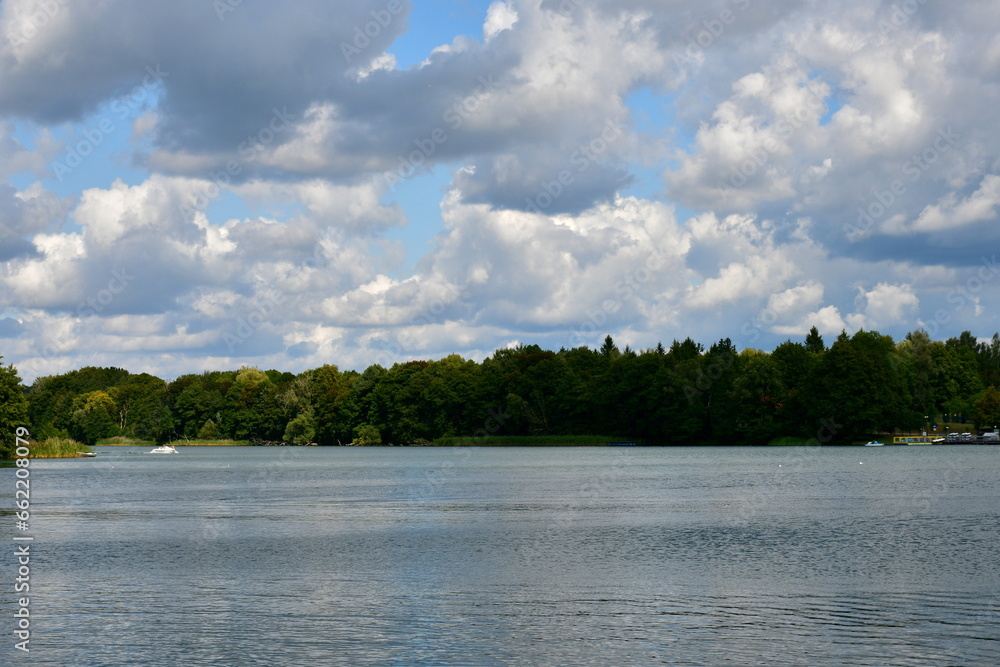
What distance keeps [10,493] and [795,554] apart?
61.3 metres

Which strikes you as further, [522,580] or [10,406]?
[10,406]

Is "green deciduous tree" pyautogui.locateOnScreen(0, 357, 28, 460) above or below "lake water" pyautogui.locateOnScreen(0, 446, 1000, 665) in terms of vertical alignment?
above

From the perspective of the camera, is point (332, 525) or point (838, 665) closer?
point (838, 665)

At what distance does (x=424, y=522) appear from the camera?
175ft

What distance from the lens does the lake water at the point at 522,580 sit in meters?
23.8

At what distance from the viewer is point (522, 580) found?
33625 millimetres

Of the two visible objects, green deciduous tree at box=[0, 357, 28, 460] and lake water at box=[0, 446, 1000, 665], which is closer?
lake water at box=[0, 446, 1000, 665]

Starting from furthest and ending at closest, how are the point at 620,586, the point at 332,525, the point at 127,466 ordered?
the point at 127,466
the point at 332,525
the point at 620,586

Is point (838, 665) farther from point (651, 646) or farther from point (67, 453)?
point (67, 453)

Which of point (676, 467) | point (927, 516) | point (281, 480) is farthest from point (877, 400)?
point (927, 516)

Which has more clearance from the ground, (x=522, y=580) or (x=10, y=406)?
(x=10, y=406)

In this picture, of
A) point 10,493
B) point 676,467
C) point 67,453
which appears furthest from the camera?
point 67,453

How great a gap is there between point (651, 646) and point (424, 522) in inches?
1208

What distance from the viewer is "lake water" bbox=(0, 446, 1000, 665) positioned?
23.8m
